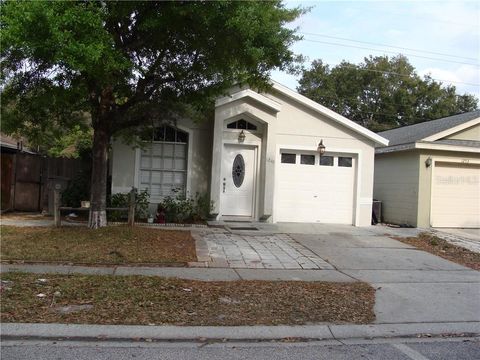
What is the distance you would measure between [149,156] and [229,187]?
251 centimetres

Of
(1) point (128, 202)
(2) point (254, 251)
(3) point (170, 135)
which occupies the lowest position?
(2) point (254, 251)

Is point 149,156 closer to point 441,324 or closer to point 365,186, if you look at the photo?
point 365,186

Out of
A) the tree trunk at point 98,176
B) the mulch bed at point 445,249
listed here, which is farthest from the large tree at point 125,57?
the mulch bed at point 445,249

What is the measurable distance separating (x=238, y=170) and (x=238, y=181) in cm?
33

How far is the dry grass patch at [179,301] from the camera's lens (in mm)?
6258

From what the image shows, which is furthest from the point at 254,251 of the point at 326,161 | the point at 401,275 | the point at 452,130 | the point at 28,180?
the point at 452,130

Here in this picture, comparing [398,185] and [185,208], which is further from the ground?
[398,185]

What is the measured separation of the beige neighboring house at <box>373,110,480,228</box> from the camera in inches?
655

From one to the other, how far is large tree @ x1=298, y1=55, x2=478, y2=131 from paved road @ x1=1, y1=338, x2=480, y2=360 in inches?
1569

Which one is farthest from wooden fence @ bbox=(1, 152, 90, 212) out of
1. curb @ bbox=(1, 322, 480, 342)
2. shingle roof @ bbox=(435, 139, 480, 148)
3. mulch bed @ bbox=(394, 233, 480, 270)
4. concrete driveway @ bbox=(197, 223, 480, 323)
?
shingle roof @ bbox=(435, 139, 480, 148)

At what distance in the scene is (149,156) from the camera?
15094mm

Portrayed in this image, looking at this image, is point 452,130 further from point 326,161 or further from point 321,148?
point 321,148

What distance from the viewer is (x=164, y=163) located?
15203 millimetres

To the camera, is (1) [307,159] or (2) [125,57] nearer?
(2) [125,57]
